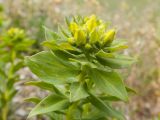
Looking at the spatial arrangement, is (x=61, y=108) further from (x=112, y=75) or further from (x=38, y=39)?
(x=38, y=39)

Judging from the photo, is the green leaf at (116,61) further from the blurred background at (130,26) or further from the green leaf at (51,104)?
the blurred background at (130,26)

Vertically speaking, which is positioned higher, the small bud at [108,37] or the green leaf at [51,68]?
the small bud at [108,37]

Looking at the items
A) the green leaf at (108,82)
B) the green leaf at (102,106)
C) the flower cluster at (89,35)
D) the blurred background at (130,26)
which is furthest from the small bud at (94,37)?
the blurred background at (130,26)

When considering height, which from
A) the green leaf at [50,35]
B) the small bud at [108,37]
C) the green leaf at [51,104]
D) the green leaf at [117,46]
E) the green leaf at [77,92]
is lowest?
the green leaf at [51,104]

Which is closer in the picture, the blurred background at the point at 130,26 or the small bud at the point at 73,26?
the small bud at the point at 73,26

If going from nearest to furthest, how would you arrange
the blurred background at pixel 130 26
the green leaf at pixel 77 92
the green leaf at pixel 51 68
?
the green leaf at pixel 77 92
the green leaf at pixel 51 68
the blurred background at pixel 130 26

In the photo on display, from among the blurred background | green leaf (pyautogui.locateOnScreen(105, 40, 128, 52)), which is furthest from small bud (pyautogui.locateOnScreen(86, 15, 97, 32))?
the blurred background
